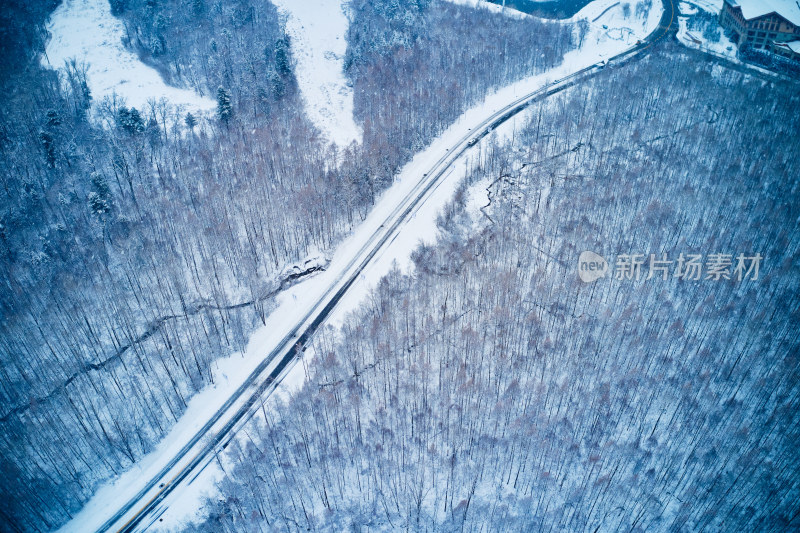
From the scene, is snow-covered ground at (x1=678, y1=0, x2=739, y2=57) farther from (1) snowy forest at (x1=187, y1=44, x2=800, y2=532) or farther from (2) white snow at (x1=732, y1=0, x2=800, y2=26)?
(1) snowy forest at (x1=187, y1=44, x2=800, y2=532)

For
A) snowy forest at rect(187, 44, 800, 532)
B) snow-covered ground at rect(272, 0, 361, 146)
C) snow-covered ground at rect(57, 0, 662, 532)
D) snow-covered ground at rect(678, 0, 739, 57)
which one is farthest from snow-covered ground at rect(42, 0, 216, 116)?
snow-covered ground at rect(678, 0, 739, 57)

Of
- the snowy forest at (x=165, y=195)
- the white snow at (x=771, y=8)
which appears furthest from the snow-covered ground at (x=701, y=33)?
the snowy forest at (x=165, y=195)

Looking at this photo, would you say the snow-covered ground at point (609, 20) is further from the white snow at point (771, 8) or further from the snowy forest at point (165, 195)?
the white snow at point (771, 8)

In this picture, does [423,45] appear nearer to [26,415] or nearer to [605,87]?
[605,87]

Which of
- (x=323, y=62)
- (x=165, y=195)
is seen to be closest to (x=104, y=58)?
(x=165, y=195)

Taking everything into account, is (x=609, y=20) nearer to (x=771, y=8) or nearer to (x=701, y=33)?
(x=701, y=33)

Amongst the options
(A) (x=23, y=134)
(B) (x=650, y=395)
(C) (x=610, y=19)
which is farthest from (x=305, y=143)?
(C) (x=610, y=19)
